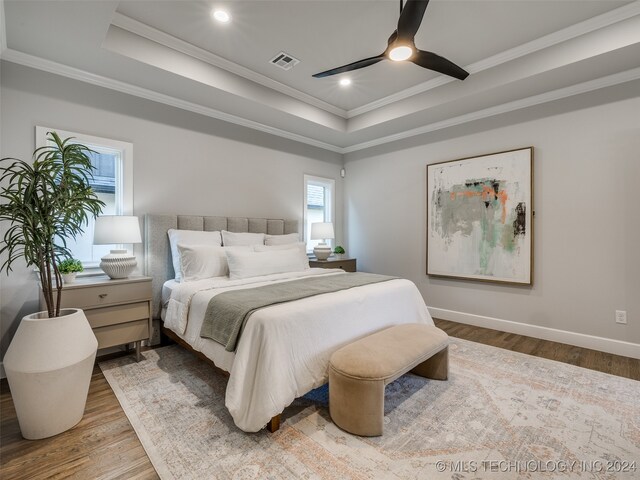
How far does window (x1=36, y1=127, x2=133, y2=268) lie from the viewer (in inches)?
123

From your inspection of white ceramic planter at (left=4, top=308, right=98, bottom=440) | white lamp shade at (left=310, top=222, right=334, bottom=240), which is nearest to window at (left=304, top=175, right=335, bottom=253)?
white lamp shade at (left=310, top=222, right=334, bottom=240)

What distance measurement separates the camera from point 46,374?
6.05 feet

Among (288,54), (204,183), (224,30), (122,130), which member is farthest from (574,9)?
(122,130)

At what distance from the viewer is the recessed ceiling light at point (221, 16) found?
8.40ft

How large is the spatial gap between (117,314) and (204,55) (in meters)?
2.62

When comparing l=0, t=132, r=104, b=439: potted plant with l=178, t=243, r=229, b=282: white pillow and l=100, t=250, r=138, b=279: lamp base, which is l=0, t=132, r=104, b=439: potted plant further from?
l=178, t=243, r=229, b=282: white pillow

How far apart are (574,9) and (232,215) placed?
3.96 meters

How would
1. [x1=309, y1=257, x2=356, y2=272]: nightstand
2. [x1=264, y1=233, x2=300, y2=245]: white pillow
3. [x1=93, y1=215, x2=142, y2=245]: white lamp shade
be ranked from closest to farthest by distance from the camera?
[x1=93, y1=215, x2=142, y2=245]: white lamp shade, [x1=264, y1=233, x2=300, y2=245]: white pillow, [x1=309, y1=257, x2=356, y2=272]: nightstand

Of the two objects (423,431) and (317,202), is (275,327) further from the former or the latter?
(317,202)

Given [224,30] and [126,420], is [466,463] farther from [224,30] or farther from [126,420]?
[224,30]

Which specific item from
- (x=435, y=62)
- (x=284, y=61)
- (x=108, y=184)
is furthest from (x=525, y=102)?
(x=108, y=184)

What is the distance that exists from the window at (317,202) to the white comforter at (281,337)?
2.44m

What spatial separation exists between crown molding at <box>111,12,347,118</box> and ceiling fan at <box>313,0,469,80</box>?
1.25 meters

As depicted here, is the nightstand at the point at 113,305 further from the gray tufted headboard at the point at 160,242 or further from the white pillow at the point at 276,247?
the white pillow at the point at 276,247
